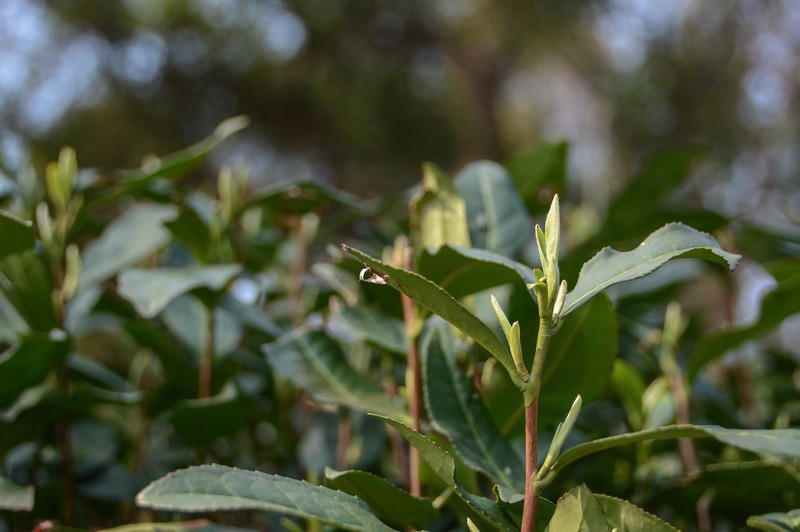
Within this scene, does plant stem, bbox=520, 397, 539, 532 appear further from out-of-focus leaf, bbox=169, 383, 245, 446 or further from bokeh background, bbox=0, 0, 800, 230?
bokeh background, bbox=0, 0, 800, 230

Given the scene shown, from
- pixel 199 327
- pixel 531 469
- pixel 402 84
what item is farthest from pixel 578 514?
pixel 402 84

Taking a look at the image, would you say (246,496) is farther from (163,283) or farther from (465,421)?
(163,283)

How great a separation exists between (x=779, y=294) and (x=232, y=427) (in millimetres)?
420

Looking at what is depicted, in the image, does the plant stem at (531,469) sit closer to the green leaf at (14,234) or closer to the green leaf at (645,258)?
the green leaf at (645,258)

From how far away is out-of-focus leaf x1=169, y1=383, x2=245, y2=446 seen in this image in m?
0.56

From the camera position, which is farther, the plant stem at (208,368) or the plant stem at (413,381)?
the plant stem at (208,368)

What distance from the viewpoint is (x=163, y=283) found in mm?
562

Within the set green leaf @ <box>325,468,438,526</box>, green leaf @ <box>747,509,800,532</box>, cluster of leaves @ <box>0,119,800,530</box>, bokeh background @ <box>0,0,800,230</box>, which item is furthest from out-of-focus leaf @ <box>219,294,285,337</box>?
bokeh background @ <box>0,0,800,230</box>

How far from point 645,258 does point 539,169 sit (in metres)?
0.38

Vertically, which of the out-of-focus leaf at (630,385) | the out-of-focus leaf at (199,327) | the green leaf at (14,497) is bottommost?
the green leaf at (14,497)

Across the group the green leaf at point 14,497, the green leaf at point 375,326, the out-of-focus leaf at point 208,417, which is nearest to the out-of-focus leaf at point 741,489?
the green leaf at point 375,326

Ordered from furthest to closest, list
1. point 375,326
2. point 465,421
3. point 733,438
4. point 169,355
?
point 169,355 → point 375,326 → point 465,421 → point 733,438

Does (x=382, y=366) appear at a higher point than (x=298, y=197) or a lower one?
lower

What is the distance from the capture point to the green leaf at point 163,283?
1.74 ft
